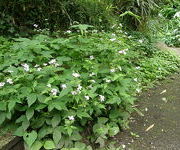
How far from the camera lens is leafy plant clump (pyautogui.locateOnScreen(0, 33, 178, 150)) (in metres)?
1.88

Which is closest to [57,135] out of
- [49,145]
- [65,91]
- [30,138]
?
A: [49,145]

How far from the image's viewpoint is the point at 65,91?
1879 mm

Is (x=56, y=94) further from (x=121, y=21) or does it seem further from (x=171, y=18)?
(x=171, y=18)

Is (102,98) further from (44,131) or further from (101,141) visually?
(44,131)

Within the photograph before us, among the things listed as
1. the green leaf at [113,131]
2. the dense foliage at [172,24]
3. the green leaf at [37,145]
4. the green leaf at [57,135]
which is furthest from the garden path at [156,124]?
the dense foliage at [172,24]

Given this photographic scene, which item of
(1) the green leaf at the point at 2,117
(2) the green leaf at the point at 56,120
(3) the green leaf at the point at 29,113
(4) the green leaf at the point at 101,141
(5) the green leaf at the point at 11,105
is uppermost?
(5) the green leaf at the point at 11,105

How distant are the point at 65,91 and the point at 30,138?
1.31ft

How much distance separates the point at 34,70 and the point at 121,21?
3103 millimetres

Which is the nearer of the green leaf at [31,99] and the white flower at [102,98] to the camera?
the green leaf at [31,99]

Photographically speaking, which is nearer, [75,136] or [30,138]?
[30,138]

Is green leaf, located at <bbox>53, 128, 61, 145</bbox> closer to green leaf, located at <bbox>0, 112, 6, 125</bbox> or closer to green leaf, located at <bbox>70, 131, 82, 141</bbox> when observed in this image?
green leaf, located at <bbox>70, 131, 82, 141</bbox>

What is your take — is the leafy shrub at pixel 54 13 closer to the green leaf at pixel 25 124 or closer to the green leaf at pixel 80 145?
the green leaf at pixel 25 124

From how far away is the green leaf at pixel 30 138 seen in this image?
5.90ft

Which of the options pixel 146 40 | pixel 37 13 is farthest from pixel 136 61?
pixel 37 13
